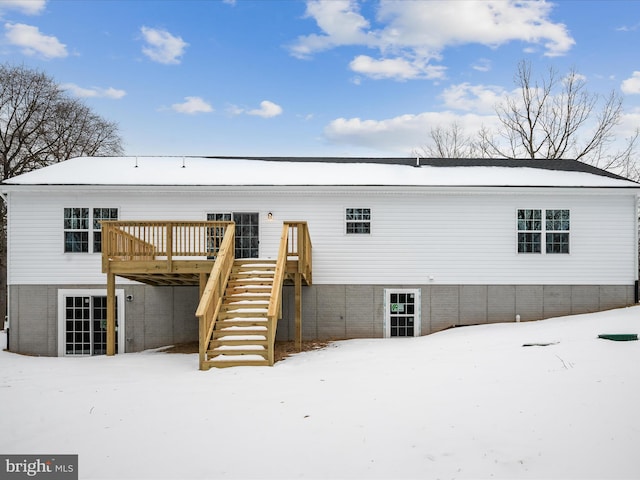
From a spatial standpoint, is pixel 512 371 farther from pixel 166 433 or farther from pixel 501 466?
pixel 166 433

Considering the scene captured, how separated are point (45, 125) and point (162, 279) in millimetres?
19506

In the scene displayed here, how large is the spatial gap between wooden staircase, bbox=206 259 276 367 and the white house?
253 centimetres

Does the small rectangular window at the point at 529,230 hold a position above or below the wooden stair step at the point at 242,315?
above

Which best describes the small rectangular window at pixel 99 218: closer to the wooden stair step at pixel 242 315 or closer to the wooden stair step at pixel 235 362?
the wooden stair step at pixel 242 315

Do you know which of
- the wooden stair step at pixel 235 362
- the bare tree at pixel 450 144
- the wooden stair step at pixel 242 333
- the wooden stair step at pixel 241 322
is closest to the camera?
the wooden stair step at pixel 235 362

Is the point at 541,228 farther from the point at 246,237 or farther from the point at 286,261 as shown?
the point at 246,237

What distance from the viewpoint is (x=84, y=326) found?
15.1 meters

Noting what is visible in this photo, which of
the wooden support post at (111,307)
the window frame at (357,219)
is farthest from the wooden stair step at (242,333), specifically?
the window frame at (357,219)

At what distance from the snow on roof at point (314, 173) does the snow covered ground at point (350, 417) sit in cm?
683

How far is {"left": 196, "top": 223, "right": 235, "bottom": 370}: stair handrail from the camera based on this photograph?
32.4 feet

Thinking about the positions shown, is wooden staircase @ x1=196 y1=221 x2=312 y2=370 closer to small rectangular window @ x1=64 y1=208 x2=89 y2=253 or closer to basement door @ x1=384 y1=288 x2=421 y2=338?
basement door @ x1=384 y1=288 x2=421 y2=338

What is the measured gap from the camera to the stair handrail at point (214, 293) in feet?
32.4

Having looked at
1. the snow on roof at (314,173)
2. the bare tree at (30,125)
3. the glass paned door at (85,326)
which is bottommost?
the glass paned door at (85,326)

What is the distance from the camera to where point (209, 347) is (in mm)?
10297
